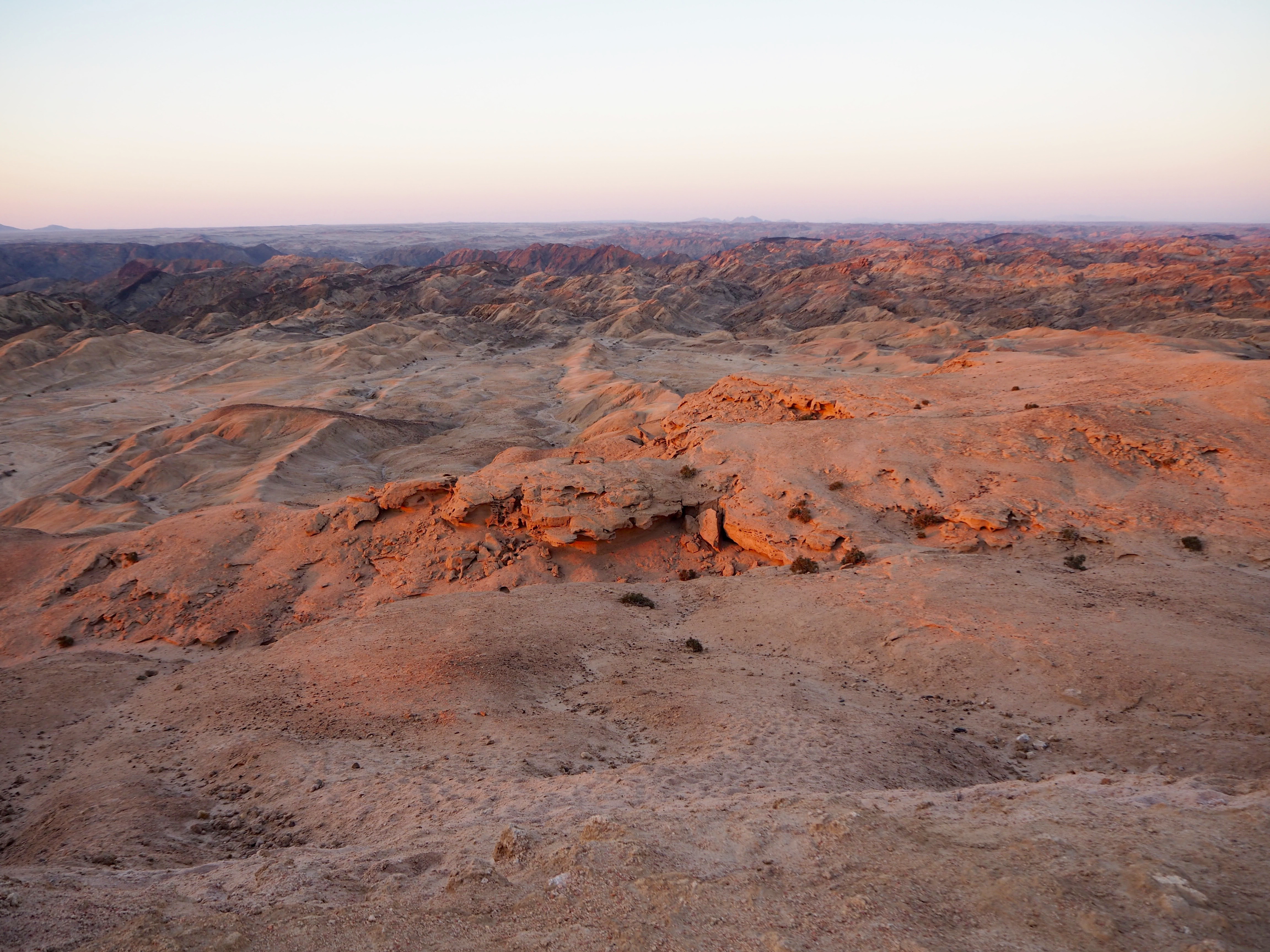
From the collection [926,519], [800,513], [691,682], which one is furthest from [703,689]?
[926,519]

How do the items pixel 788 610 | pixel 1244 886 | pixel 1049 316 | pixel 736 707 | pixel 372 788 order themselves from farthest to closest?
pixel 1049 316 → pixel 788 610 → pixel 736 707 → pixel 372 788 → pixel 1244 886

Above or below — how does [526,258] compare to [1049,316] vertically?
above

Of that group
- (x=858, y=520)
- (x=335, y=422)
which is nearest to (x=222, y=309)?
(x=335, y=422)

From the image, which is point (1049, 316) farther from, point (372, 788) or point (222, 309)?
point (222, 309)

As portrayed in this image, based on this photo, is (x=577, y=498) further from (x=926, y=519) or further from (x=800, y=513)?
(x=926, y=519)

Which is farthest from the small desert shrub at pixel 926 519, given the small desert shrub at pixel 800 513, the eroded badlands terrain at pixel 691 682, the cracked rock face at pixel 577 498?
the cracked rock face at pixel 577 498

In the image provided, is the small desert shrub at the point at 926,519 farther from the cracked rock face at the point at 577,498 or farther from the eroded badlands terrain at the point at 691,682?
the cracked rock face at the point at 577,498

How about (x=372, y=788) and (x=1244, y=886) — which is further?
(x=372, y=788)

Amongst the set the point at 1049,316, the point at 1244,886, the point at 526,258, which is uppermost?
the point at 526,258
